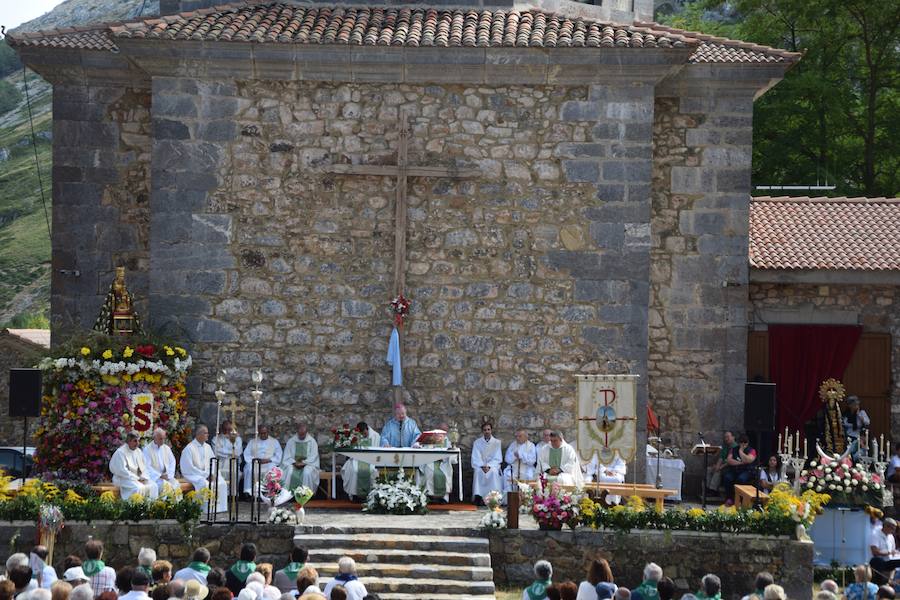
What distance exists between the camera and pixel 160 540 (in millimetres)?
15086

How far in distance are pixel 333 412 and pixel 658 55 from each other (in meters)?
6.17

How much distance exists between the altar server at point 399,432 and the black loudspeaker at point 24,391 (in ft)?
13.8

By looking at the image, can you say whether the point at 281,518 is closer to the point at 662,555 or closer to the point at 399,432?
the point at 399,432

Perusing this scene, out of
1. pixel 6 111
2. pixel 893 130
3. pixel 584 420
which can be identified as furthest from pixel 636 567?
pixel 6 111

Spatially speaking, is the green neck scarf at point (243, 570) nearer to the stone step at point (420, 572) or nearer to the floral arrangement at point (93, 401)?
the stone step at point (420, 572)

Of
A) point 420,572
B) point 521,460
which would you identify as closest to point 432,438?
point 521,460

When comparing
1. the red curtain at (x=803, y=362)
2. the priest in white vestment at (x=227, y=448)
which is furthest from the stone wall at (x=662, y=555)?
the red curtain at (x=803, y=362)

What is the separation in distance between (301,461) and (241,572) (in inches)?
225

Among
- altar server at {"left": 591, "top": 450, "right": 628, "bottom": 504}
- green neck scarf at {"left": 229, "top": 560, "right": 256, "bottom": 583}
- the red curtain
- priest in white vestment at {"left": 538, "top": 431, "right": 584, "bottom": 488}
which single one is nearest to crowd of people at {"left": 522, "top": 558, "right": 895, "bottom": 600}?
green neck scarf at {"left": 229, "top": 560, "right": 256, "bottom": 583}

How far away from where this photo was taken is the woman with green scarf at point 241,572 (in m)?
11.9

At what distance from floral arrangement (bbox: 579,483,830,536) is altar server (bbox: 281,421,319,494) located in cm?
383

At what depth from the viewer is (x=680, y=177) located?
63.6 ft

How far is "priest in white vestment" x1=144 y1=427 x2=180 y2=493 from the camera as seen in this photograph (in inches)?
653

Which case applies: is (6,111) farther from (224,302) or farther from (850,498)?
(850,498)
